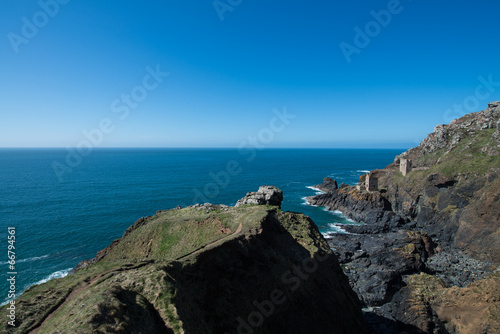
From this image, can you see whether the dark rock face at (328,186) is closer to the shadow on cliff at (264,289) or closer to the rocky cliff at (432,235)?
the rocky cliff at (432,235)

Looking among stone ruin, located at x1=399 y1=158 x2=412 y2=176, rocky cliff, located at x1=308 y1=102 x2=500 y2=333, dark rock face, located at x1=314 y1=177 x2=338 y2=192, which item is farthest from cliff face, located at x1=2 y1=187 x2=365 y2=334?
dark rock face, located at x1=314 y1=177 x2=338 y2=192

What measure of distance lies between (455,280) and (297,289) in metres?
34.4

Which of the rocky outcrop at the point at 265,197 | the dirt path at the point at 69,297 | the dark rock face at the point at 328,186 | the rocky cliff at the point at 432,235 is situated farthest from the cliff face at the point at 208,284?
the dark rock face at the point at 328,186

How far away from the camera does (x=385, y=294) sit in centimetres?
3791

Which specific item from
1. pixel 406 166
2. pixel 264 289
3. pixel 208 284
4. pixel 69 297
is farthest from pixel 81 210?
pixel 406 166

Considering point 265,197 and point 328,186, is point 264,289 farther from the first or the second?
point 328,186

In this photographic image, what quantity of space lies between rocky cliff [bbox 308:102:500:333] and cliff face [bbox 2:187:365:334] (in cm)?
1152

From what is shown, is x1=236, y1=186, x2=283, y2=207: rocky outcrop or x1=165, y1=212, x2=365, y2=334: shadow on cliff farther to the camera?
x1=236, y1=186, x2=283, y2=207: rocky outcrop

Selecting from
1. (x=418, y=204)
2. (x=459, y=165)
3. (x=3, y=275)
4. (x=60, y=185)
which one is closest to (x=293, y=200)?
(x=418, y=204)

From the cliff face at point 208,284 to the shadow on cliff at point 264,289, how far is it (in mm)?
85

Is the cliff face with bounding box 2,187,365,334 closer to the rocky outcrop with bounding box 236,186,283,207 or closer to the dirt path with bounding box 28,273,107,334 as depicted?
the dirt path with bounding box 28,273,107,334

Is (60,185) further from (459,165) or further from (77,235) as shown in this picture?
(459,165)

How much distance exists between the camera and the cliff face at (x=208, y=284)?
14633 mm

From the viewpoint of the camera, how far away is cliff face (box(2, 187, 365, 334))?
48.0ft
